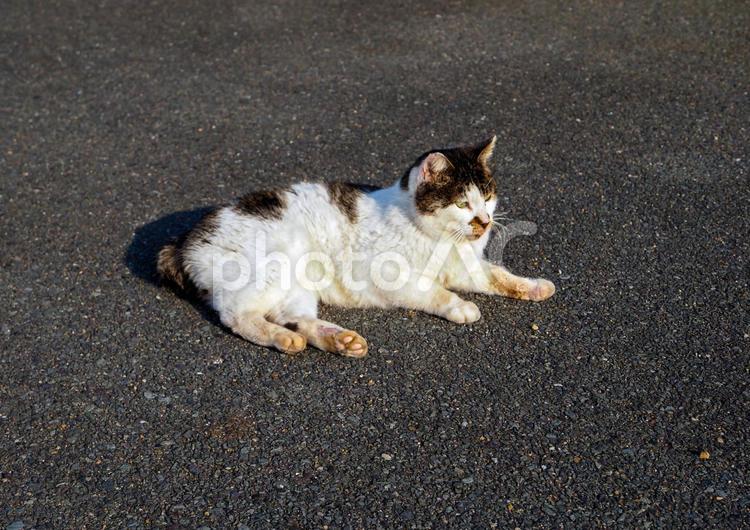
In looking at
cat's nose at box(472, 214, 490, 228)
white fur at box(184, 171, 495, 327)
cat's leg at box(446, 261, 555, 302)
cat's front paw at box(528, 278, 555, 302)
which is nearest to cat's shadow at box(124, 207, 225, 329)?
white fur at box(184, 171, 495, 327)

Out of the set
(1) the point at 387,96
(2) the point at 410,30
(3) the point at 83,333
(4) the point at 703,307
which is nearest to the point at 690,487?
(4) the point at 703,307

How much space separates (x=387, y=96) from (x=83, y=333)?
364cm

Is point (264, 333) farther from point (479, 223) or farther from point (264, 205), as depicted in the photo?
point (479, 223)

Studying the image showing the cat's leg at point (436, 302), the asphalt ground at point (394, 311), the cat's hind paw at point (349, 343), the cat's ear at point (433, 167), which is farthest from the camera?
the cat's leg at point (436, 302)

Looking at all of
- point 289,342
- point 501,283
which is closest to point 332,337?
point 289,342

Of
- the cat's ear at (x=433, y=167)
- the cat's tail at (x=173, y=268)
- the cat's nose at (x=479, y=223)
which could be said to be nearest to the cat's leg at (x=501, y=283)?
the cat's nose at (x=479, y=223)

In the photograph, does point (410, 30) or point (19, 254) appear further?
point (410, 30)

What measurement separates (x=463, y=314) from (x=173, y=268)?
1.61m

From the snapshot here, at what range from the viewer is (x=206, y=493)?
357 cm

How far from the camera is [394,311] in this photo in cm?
480

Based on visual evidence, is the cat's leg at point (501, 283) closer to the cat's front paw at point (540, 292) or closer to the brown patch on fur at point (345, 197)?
the cat's front paw at point (540, 292)

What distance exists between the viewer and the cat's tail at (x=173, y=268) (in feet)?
15.6

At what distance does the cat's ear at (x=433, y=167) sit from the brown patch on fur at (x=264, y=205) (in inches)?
32.5

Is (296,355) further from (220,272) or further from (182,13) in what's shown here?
(182,13)
